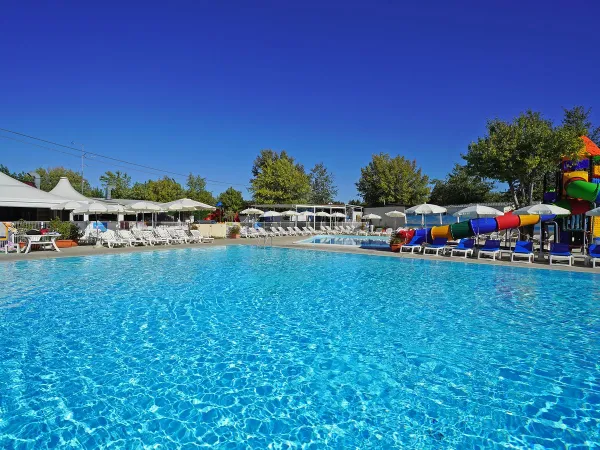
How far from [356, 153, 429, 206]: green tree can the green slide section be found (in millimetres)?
25610

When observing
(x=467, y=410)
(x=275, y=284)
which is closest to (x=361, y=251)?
(x=275, y=284)

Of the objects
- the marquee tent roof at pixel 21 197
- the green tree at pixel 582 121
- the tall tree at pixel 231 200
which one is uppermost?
the green tree at pixel 582 121

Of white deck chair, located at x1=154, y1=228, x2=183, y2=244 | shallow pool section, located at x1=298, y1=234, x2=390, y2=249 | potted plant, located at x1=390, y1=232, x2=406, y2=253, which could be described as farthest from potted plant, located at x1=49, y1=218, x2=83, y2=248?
potted plant, located at x1=390, y1=232, x2=406, y2=253

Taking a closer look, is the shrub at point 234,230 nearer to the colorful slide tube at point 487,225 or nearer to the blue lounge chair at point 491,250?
the colorful slide tube at point 487,225

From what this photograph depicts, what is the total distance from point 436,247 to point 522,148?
24.6 feet

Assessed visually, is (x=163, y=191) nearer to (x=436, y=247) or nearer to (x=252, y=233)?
(x=252, y=233)

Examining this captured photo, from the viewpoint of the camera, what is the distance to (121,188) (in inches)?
2082

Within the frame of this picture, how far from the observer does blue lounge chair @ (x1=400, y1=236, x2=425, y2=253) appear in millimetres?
16188

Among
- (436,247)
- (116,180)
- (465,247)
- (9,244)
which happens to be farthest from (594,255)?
(116,180)

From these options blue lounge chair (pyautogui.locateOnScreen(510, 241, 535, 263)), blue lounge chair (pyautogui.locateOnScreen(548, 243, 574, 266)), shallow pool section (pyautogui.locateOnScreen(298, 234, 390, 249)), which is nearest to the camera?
blue lounge chair (pyautogui.locateOnScreen(548, 243, 574, 266))

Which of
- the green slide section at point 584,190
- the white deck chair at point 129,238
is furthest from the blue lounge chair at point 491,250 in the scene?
the white deck chair at point 129,238

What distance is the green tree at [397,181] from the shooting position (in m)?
40.3

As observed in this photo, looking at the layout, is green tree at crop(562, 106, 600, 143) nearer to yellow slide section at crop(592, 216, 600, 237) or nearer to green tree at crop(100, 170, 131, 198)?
yellow slide section at crop(592, 216, 600, 237)

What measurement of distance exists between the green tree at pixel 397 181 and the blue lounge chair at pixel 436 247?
24.6 metres
